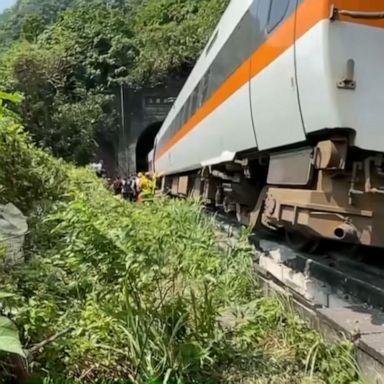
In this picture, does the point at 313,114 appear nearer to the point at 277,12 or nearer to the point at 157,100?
the point at 277,12

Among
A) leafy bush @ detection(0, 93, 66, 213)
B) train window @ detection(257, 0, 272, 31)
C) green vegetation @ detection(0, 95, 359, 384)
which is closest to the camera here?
green vegetation @ detection(0, 95, 359, 384)

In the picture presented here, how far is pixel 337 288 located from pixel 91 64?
29667 mm

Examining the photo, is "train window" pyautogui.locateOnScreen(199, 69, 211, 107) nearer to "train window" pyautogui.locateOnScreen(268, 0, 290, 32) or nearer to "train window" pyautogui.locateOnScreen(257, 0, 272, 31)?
"train window" pyautogui.locateOnScreen(257, 0, 272, 31)

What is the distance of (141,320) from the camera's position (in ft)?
10.9

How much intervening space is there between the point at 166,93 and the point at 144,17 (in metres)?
9.26

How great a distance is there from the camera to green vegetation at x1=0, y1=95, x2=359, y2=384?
3150 millimetres

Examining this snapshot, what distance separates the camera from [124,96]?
32.0 metres

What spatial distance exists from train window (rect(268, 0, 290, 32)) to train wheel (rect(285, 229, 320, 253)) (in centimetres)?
175

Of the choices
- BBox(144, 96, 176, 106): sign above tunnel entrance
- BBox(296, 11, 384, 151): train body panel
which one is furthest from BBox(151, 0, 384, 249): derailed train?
BBox(144, 96, 176, 106): sign above tunnel entrance

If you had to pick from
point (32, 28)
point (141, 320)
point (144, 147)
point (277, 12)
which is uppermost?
point (32, 28)

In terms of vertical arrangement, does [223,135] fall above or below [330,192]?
above

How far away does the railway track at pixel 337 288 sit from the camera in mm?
3372

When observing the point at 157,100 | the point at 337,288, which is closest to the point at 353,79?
the point at 337,288

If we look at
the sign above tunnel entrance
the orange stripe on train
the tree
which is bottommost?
the orange stripe on train
